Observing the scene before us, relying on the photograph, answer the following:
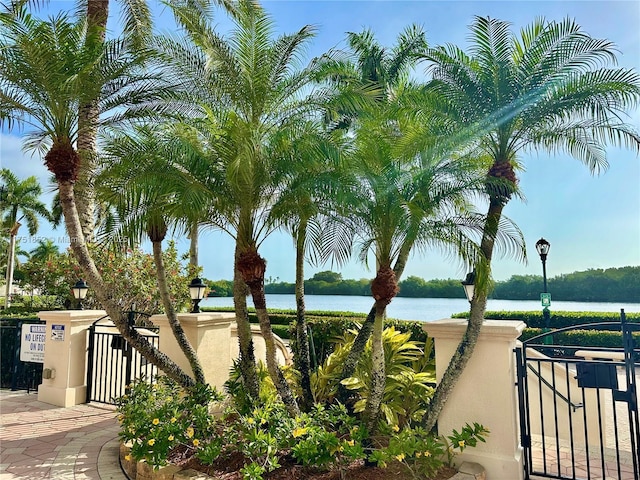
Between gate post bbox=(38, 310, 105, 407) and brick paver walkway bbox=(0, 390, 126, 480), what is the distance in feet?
0.61

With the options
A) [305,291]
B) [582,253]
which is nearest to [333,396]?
[305,291]

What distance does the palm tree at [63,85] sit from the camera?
5.08 m

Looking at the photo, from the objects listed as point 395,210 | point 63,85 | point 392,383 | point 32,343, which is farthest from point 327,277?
point 32,343

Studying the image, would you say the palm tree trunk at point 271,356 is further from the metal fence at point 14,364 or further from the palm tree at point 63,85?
the metal fence at point 14,364

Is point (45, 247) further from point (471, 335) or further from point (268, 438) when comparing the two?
point (471, 335)

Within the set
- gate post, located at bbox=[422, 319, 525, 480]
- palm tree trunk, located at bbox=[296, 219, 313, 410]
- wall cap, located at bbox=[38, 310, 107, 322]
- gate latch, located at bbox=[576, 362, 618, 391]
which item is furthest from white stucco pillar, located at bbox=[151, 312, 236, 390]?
gate latch, located at bbox=[576, 362, 618, 391]

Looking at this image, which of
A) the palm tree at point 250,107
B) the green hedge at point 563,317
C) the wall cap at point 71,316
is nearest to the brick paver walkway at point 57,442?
the wall cap at point 71,316

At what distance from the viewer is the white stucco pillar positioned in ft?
19.9

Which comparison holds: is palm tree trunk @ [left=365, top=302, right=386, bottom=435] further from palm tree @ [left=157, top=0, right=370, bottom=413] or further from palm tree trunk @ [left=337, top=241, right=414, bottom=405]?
A: palm tree @ [left=157, top=0, right=370, bottom=413]

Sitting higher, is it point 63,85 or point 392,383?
point 63,85

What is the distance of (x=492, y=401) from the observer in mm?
Answer: 4242

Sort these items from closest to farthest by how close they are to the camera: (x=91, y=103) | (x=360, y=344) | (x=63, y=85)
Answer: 1. (x=63, y=85)
2. (x=360, y=344)
3. (x=91, y=103)

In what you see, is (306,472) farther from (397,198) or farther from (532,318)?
(532,318)

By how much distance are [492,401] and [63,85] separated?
6001mm
